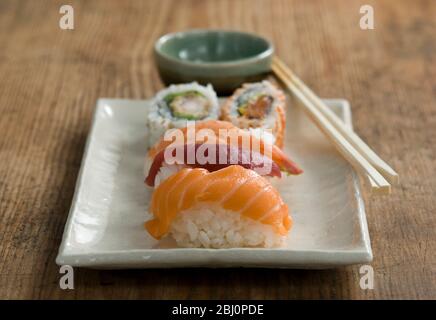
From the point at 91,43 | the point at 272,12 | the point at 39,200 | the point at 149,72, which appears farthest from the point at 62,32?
the point at 39,200

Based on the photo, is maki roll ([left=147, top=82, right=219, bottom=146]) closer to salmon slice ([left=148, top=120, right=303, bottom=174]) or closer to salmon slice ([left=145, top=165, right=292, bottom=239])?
salmon slice ([left=148, top=120, right=303, bottom=174])

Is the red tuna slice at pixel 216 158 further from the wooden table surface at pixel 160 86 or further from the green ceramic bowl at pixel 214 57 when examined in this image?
the green ceramic bowl at pixel 214 57

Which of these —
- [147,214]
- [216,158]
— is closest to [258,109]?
[216,158]

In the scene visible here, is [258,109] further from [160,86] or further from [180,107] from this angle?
[160,86]

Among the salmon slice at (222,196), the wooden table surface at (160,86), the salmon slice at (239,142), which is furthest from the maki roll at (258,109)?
the salmon slice at (222,196)

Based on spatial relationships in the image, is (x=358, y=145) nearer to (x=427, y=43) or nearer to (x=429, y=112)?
(x=429, y=112)
